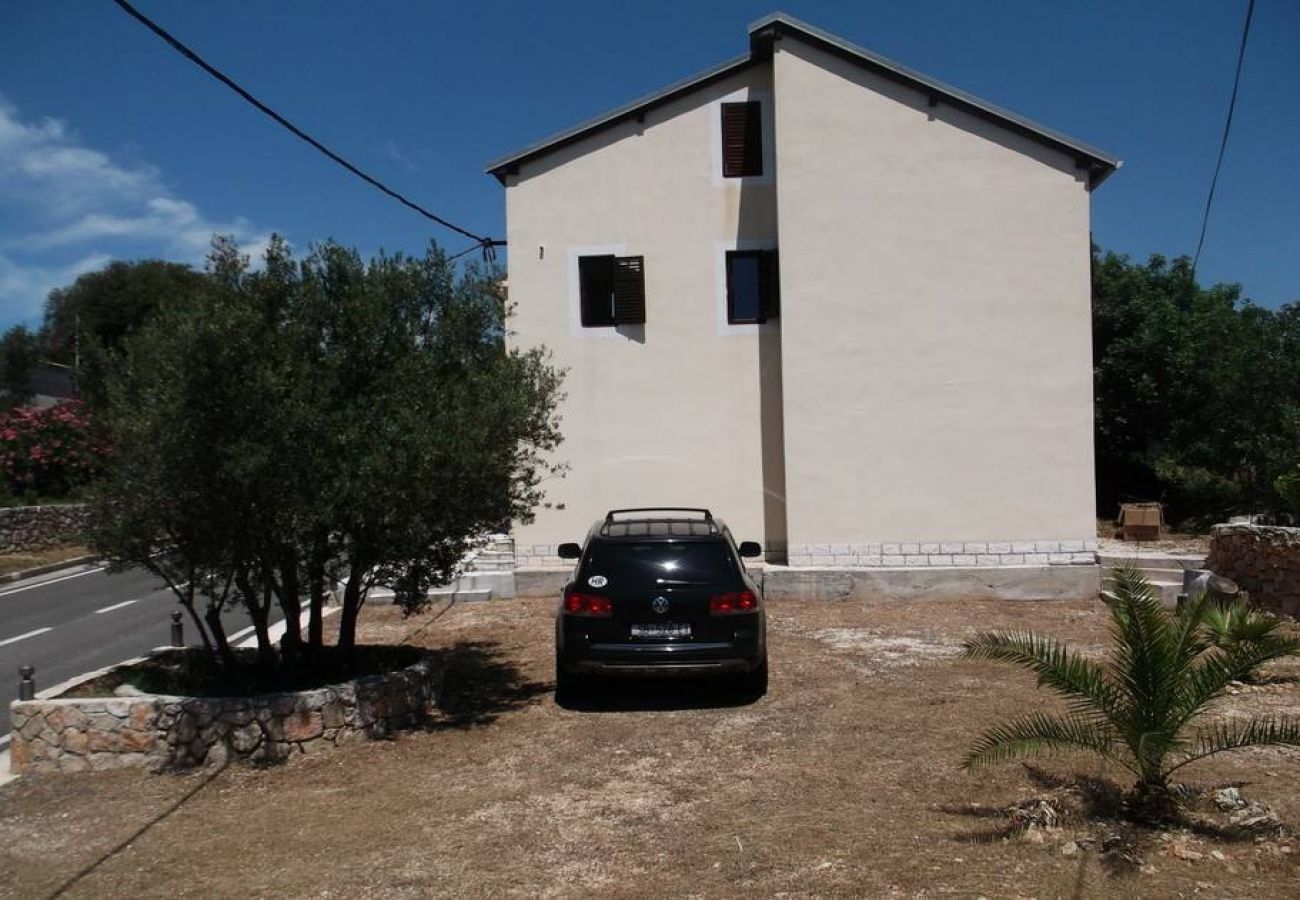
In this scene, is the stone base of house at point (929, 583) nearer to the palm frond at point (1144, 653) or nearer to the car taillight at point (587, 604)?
the car taillight at point (587, 604)

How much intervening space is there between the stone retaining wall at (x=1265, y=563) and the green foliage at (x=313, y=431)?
9460 millimetres

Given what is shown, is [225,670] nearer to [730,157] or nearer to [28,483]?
[730,157]

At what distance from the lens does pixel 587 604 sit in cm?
816

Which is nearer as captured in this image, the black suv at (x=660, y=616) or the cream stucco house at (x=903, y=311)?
the black suv at (x=660, y=616)

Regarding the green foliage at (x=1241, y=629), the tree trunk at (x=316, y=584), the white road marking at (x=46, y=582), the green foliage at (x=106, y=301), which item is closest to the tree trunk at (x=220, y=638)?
the tree trunk at (x=316, y=584)

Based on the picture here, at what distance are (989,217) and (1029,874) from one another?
10.9 m

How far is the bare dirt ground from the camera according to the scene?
4887 millimetres

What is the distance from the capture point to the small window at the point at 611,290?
590 inches

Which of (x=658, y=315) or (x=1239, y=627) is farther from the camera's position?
(x=658, y=315)

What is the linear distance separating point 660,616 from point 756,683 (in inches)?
55.4

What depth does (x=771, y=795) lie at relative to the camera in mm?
6117

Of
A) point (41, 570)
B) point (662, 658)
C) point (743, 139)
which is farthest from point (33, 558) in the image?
point (662, 658)

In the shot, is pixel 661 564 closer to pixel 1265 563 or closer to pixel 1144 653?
pixel 1144 653

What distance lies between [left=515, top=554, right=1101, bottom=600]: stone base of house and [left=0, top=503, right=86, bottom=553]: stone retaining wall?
17.0 metres
